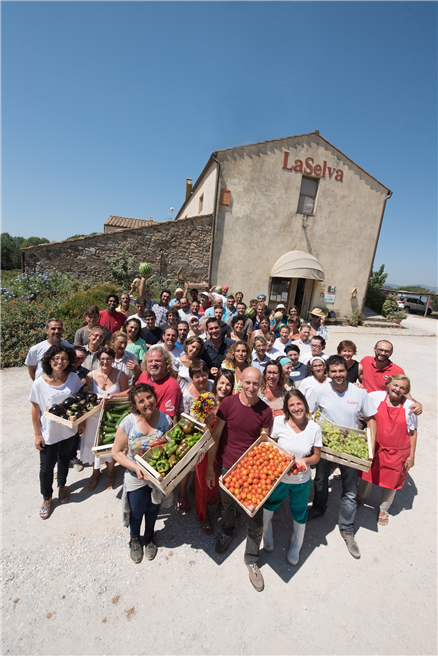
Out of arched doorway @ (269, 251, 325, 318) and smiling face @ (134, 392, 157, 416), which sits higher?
arched doorway @ (269, 251, 325, 318)

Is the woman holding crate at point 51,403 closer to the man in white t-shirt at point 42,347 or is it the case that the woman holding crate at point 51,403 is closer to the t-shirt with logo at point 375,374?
the man in white t-shirt at point 42,347

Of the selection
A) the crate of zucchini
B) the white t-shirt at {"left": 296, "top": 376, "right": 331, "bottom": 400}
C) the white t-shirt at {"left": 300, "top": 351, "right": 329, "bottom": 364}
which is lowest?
the crate of zucchini

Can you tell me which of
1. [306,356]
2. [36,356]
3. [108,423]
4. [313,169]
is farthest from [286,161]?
[108,423]

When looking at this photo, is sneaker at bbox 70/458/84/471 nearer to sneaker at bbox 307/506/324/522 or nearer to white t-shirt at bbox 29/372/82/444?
white t-shirt at bbox 29/372/82/444

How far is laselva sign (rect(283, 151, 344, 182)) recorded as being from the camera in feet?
51.1

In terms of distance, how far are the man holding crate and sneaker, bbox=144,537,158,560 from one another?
2.54 feet

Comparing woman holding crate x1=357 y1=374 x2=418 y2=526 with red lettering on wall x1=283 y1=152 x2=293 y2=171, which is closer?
woman holding crate x1=357 y1=374 x2=418 y2=526

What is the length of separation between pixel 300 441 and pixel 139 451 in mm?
1850

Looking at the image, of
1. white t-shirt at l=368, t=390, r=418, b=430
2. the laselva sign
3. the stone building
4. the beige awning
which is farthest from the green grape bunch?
the laselva sign

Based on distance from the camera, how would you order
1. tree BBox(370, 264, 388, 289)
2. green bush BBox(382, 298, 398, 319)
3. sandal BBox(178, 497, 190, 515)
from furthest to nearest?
tree BBox(370, 264, 388, 289) → green bush BBox(382, 298, 398, 319) → sandal BBox(178, 497, 190, 515)

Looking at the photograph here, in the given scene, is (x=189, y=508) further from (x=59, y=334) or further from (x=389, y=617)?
(x=59, y=334)

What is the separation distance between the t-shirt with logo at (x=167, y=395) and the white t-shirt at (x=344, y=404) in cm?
186

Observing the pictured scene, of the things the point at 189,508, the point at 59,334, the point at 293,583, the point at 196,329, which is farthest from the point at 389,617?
→ the point at 59,334

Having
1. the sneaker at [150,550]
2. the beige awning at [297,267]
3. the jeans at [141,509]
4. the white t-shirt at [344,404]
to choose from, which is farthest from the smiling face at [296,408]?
the beige awning at [297,267]
